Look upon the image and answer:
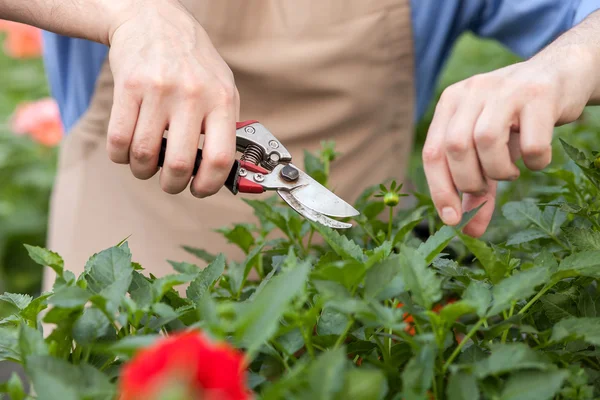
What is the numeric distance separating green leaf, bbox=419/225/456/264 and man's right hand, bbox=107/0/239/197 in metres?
0.28

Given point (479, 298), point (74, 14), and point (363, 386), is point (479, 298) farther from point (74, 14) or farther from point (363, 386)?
point (74, 14)

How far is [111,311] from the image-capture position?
508mm

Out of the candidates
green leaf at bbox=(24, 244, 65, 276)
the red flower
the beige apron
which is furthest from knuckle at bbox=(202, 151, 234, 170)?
the beige apron

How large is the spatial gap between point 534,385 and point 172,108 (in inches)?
19.8

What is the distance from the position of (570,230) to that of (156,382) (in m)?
0.50

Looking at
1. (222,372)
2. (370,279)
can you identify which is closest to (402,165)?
(370,279)

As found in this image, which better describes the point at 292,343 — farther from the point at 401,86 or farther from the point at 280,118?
the point at 401,86

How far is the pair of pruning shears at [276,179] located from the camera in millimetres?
831

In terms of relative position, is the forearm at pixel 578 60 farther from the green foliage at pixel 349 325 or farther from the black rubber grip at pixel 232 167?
the black rubber grip at pixel 232 167

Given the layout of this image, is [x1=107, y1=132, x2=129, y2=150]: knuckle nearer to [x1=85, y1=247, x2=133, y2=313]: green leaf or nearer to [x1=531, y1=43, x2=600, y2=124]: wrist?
[x1=85, y1=247, x2=133, y2=313]: green leaf

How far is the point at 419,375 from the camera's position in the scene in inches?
18.2

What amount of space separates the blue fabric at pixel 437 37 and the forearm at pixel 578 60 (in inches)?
20.7

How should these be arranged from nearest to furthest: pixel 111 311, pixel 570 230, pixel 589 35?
1. pixel 111 311
2. pixel 570 230
3. pixel 589 35

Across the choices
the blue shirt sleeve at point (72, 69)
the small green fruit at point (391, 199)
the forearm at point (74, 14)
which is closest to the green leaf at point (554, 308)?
the small green fruit at point (391, 199)
